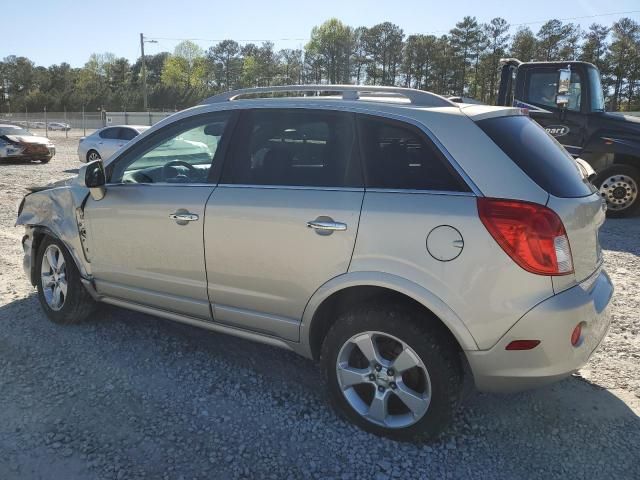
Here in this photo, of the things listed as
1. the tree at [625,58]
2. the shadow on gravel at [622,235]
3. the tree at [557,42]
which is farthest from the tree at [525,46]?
the shadow on gravel at [622,235]

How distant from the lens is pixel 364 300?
2.85 m

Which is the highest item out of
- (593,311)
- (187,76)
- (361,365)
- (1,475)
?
(187,76)

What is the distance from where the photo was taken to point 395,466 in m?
2.62

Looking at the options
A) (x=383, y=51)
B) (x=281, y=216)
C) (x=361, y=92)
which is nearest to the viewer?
(x=281, y=216)

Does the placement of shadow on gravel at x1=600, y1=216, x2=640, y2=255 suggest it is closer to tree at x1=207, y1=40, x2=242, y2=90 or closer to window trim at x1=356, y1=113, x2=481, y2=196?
window trim at x1=356, y1=113, x2=481, y2=196

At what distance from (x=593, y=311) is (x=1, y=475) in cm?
293

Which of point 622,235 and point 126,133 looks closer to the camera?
point 622,235

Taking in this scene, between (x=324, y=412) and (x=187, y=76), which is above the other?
(x=187, y=76)

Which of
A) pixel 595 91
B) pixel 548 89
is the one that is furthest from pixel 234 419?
pixel 595 91

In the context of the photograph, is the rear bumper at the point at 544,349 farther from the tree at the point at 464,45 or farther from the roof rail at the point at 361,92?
the tree at the point at 464,45

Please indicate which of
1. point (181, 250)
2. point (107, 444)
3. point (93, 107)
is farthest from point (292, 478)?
point (93, 107)

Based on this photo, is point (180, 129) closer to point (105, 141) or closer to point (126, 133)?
point (126, 133)

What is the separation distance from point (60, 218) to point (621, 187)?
8.36 meters

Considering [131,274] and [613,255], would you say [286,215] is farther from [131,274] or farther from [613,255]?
[613,255]
